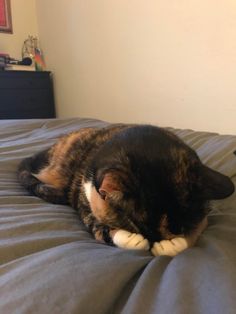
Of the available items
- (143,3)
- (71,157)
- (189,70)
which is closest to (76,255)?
(71,157)

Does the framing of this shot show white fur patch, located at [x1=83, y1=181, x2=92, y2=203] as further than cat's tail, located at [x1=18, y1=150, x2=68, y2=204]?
No

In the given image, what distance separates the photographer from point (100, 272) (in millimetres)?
578

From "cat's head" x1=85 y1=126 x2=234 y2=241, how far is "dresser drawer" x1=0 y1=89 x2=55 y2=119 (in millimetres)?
2568

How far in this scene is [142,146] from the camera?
0.82 m

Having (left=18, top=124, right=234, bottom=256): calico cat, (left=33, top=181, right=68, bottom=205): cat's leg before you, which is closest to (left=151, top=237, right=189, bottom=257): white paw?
(left=18, top=124, right=234, bottom=256): calico cat

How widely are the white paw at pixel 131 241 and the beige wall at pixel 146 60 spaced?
1.34 meters

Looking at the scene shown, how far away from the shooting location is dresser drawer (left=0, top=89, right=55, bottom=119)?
3146mm

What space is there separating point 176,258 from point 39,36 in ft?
11.7

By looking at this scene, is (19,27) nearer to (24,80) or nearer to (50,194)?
(24,80)

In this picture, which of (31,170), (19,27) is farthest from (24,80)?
(31,170)

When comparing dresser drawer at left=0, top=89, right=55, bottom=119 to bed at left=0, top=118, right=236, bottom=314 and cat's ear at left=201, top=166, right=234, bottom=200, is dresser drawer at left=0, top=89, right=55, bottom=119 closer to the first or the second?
bed at left=0, top=118, right=236, bottom=314

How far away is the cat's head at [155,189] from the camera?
0.71 meters

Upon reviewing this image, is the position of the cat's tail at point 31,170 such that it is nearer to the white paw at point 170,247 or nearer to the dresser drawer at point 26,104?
the white paw at point 170,247

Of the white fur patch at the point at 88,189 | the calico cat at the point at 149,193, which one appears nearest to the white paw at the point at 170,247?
the calico cat at the point at 149,193
